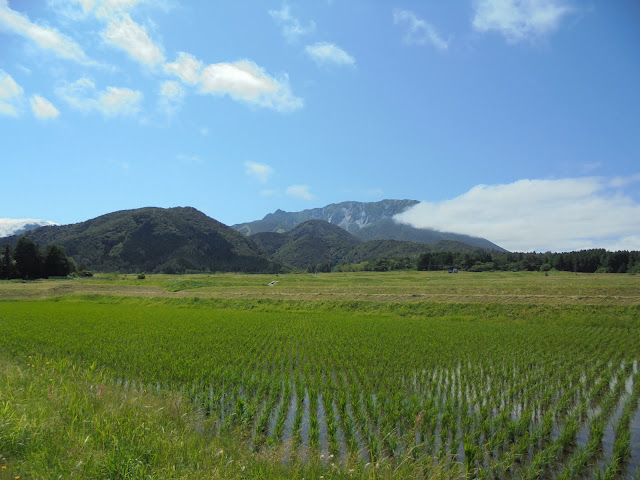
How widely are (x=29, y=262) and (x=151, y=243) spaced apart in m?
75.4

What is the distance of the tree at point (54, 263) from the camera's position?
71125 mm

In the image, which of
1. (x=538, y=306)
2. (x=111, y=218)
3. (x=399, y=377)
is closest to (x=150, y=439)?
(x=399, y=377)

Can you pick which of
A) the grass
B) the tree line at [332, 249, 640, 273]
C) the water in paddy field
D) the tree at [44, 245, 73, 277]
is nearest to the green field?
the water in paddy field

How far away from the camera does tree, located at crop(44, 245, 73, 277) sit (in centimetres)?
7112

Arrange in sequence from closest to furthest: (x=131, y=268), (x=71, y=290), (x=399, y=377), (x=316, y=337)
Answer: (x=399, y=377)
(x=316, y=337)
(x=71, y=290)
(x=131, y=268)

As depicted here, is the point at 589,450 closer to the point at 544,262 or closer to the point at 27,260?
the point at 27,260

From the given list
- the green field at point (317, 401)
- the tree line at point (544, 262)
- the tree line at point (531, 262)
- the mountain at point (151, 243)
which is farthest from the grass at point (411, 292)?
Answer: the mountain at point (151, 243)

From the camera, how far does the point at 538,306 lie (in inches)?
1130

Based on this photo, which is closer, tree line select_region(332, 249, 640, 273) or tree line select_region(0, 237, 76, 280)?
tree line select_region(0, 237, 76, 280)

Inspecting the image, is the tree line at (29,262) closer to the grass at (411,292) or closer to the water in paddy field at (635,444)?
the grass at (411,292)

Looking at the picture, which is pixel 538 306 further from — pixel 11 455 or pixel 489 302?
pixel 11 455

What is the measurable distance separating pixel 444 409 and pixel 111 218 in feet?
568

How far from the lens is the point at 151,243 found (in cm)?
14238

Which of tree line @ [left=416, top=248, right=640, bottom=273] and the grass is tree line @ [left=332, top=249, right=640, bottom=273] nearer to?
tree line @ [left=416, top=248, right=640, bottom=273]
